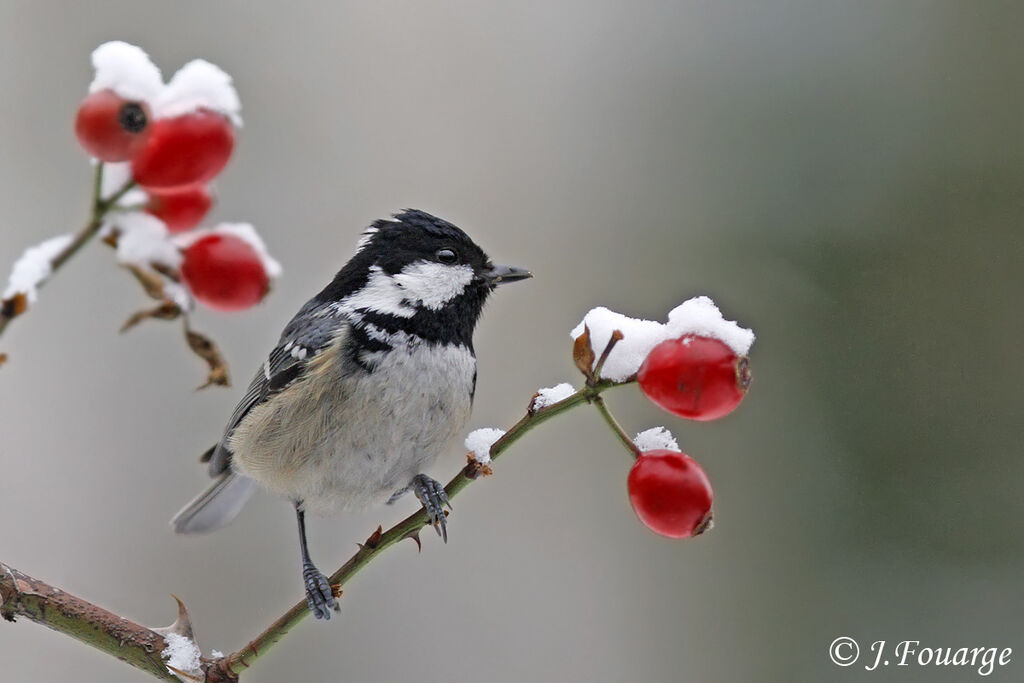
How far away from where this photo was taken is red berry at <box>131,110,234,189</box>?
2.83 ft

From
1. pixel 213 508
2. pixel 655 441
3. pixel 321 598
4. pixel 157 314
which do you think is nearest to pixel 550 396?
pixel 655 441

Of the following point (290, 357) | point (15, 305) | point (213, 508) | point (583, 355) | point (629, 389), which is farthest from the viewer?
point (629, 389)

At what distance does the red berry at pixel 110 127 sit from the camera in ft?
2.70

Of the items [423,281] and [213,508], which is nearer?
[423,281]

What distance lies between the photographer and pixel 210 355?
35.2 inches

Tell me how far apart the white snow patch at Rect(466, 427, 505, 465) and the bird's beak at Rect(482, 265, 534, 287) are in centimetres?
68

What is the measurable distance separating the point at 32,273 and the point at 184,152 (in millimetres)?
217

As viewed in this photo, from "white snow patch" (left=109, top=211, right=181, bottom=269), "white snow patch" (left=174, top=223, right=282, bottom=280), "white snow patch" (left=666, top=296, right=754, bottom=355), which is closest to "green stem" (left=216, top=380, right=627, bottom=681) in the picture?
"white snow patch" (left=666, top=296, right=754, bottom=355)

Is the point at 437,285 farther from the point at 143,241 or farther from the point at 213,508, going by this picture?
the point at 143,241

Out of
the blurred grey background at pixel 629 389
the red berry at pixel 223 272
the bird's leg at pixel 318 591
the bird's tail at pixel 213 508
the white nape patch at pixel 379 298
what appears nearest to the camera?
the red berry at pixel 223 272

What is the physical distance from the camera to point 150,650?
117 centimetres

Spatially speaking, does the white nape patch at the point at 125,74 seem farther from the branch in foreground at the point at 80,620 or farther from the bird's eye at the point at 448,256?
the bird's eye at the point at 448,256

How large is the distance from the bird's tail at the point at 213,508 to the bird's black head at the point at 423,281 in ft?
1.92

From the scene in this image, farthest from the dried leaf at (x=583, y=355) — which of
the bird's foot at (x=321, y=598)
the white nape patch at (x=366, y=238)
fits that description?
the white nape patch at (x=366, y=238)
